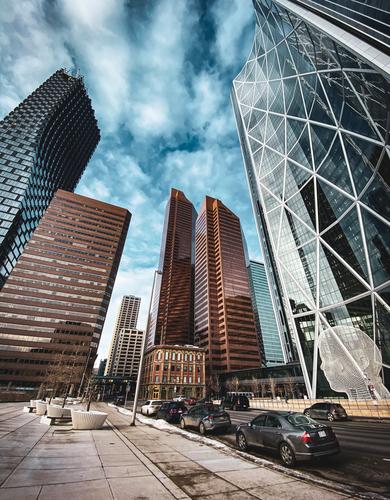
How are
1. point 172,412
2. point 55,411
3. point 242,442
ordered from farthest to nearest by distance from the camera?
point 172,412
point 55,411
point 242,442

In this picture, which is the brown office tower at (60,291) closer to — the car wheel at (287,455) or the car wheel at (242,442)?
the car wheel at (242,442)

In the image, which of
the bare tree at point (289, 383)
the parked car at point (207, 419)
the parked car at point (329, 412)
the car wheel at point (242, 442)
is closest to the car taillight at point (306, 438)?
the car wheel at point (242, 442)

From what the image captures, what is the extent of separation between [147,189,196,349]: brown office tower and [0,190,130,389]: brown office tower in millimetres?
42363

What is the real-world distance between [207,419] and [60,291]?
334ft

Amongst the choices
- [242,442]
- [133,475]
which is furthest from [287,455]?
[133,475]

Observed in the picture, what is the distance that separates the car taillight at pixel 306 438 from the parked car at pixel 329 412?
1586cm

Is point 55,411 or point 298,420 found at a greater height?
point 298,420

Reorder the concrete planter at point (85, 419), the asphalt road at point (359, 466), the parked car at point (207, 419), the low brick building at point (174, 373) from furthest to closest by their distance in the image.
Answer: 1. the low brick building at point (174, 373)
2. the concrete planter at point (85, 419)
3. the parked car at point (207, 419)
4. the asphalt road at point (359, 466)

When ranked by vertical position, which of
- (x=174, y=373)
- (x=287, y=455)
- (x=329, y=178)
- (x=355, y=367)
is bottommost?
(x=287, y=455)

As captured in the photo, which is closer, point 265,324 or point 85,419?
point 85,419

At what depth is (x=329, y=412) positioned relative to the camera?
18.3m

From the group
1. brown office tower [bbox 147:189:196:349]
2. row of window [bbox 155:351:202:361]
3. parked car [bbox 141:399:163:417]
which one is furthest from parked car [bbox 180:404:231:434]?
brown office tower [bbox 147:189:196:349]

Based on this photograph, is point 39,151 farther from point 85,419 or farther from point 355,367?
point 355,367

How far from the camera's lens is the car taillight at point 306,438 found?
6441mm
